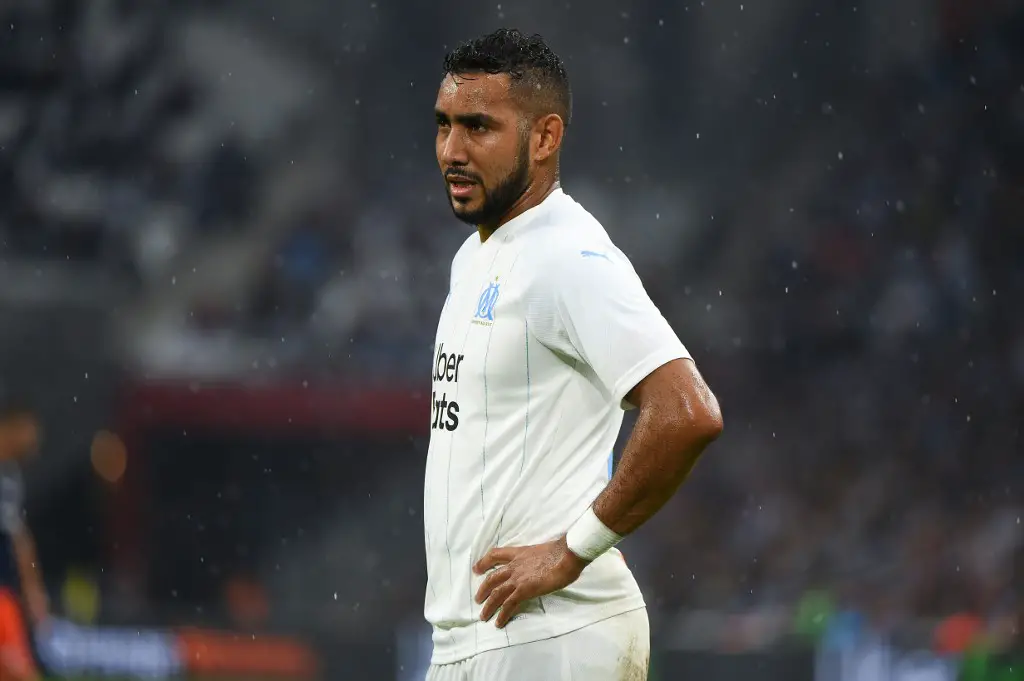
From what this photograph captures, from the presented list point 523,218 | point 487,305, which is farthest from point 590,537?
point 523,218

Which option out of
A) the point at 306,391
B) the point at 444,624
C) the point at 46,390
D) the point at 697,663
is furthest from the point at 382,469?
the point at 444,624

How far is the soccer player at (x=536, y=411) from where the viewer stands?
2.58 meters

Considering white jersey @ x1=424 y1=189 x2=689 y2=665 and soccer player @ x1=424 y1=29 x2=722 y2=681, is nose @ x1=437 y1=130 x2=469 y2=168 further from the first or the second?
white jersey @ x1=424 y1=189 x2=689 y2=665

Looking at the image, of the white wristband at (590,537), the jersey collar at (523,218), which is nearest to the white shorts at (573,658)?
the white wristband at (590,537)

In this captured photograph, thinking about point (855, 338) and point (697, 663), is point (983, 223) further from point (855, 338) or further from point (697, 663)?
point (697, 663)

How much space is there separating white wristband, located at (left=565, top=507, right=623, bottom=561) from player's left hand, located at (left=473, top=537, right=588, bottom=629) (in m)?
0.02

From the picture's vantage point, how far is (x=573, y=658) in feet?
8.85

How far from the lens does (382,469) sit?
12648 mm

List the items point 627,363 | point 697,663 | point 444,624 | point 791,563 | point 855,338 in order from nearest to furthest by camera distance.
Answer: point 627,363 < point 444,624 < point 697,663 < point 791,563 < point 855,338

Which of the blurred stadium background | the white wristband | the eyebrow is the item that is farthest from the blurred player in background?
the white wristband

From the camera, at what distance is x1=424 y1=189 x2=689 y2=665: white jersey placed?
8.79ft

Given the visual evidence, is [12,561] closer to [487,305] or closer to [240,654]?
[240,654]

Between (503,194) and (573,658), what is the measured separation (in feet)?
2.89

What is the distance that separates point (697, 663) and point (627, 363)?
18.4 ft
